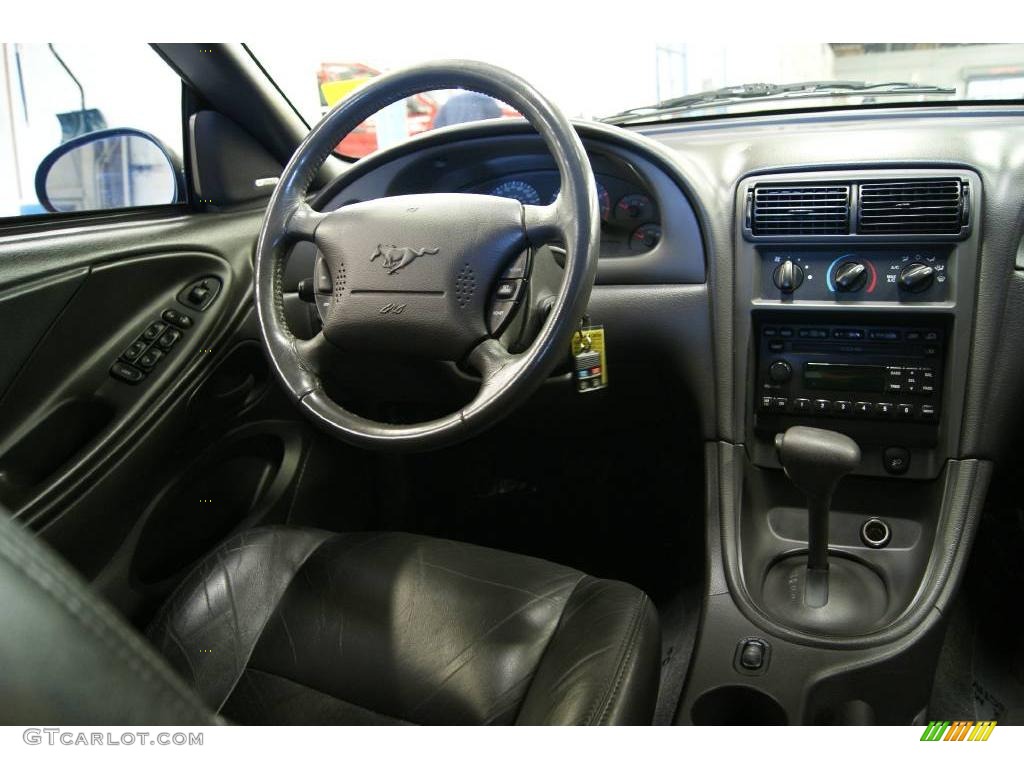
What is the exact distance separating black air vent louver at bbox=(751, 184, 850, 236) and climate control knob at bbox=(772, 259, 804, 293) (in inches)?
2.2

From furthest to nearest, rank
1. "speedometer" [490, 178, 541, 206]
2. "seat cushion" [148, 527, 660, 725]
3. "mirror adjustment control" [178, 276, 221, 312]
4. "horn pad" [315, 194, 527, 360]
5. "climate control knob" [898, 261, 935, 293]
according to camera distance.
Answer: "speedometer" [490, 178, 541, 206] < "mirror adjustment control" [178, 276, 221, 312] < "climate control knob" [898, 261, 935, 293] < "horn pad" [315, 194, 527, 360] < "seat cushion" [148, 527, 660, 725]

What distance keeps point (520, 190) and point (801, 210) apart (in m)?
0.61

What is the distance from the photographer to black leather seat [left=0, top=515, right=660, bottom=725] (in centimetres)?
94

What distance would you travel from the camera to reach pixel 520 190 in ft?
5.60

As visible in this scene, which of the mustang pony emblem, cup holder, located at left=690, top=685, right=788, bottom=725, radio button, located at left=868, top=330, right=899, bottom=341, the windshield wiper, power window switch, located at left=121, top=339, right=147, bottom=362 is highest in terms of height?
the windshield wiper

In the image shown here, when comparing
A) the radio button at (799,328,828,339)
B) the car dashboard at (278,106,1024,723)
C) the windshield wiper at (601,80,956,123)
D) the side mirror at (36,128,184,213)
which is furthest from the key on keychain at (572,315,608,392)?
the side mirror at (36,128,184,213)

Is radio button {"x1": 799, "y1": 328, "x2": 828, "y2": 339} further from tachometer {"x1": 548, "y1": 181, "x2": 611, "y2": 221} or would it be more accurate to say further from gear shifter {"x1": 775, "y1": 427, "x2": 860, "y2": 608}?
tachometer {"x1": 548, "y1": 181, "x2": 611, "y2": 221}

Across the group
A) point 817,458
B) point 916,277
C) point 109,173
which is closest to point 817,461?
point 817,458

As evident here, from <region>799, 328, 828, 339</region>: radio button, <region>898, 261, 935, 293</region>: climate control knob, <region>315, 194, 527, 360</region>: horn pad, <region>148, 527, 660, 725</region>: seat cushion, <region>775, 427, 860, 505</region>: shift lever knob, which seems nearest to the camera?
<region>148, 527, 660, 725</region>: seat cushion

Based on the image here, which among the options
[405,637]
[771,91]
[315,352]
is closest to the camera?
[405,637]

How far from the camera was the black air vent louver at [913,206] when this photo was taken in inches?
50.8

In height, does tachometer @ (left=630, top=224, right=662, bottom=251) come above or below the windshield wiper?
below

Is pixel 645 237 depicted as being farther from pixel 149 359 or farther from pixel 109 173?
pixel 109 173

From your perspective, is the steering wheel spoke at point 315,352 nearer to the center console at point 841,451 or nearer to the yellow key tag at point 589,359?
the yellow key tag at point 589,359
